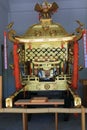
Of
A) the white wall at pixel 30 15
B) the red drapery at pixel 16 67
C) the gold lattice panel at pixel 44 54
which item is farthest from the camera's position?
the white wall at pixel 30 15

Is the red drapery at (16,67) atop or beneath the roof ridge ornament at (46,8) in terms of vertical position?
beneath

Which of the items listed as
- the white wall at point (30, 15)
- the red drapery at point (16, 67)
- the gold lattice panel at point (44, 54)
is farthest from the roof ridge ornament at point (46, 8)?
the white wall at point (30, 15)

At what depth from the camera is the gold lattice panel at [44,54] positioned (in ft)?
18.3

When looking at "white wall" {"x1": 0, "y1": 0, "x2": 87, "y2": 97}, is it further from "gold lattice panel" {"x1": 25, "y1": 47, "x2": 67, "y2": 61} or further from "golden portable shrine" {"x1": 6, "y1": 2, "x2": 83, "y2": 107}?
"gold lattice panel" {"x1": 25, "y1": 47, "x2": 67, "y2": 61}

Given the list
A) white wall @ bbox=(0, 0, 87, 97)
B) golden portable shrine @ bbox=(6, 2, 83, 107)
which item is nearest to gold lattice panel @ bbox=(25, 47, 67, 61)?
golden portable shrine @ bbox=(6, 2, 83, 107)

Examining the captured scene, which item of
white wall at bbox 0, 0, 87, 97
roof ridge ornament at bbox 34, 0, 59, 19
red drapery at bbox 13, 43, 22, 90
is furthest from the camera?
white wall at bbox 0, 0, 87, 97

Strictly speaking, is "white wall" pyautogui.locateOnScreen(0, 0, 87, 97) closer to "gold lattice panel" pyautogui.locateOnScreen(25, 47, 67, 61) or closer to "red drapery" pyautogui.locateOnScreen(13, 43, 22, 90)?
"gold lattice panel" pyautogui.locateOnScreen(25, 47, 67, 61)

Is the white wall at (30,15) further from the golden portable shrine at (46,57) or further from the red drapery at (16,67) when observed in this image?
the red drapery at (16,67)

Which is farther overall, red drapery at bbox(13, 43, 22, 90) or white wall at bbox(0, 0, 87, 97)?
white wall at bbox(0, 0, 87, 97)

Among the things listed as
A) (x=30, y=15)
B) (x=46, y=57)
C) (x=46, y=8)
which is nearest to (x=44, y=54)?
(x=46, y=57)

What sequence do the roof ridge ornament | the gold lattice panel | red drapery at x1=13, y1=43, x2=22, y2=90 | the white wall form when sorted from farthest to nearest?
the white wall
the roof ridge ornament
the gold lattice panel
red drapery at x1=13, y1=43, x2=22, y2=90

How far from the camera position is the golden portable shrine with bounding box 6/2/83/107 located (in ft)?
17.3

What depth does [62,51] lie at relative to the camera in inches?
219

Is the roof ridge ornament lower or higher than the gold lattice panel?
higher
